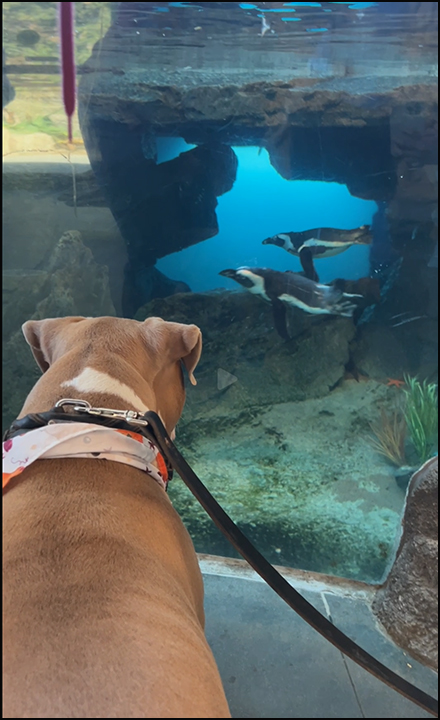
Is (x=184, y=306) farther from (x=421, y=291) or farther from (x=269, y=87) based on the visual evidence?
(x=421, y=291)

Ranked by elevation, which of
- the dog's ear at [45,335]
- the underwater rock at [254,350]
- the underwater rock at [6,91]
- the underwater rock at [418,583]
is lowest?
the underwater rock at [418,583]

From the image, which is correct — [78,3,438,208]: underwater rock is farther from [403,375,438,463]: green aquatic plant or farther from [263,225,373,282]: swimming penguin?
[403,375,438,463]: green aquatic plant

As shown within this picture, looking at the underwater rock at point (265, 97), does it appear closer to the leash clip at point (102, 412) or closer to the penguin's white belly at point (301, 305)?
the penguin's white belly at point (301, 305)

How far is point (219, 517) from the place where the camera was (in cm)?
105

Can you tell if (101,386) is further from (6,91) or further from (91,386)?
(6,91)

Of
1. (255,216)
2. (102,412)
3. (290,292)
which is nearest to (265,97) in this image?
(255,216)

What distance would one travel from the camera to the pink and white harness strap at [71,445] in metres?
0.93

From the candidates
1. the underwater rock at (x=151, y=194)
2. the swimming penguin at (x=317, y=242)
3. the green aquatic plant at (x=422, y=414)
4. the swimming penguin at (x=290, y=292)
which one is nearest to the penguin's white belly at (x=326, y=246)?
the swimming penguin at (x=317, y=242)

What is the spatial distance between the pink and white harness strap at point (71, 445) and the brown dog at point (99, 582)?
2 centimetres

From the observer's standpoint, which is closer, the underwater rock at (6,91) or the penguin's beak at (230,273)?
the underwater rock at (6,91)

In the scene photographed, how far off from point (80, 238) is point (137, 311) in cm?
51

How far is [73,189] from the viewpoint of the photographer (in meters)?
2.65

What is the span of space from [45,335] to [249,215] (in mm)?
1632

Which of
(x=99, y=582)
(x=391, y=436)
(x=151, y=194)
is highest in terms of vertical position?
(x=151, y=194)
